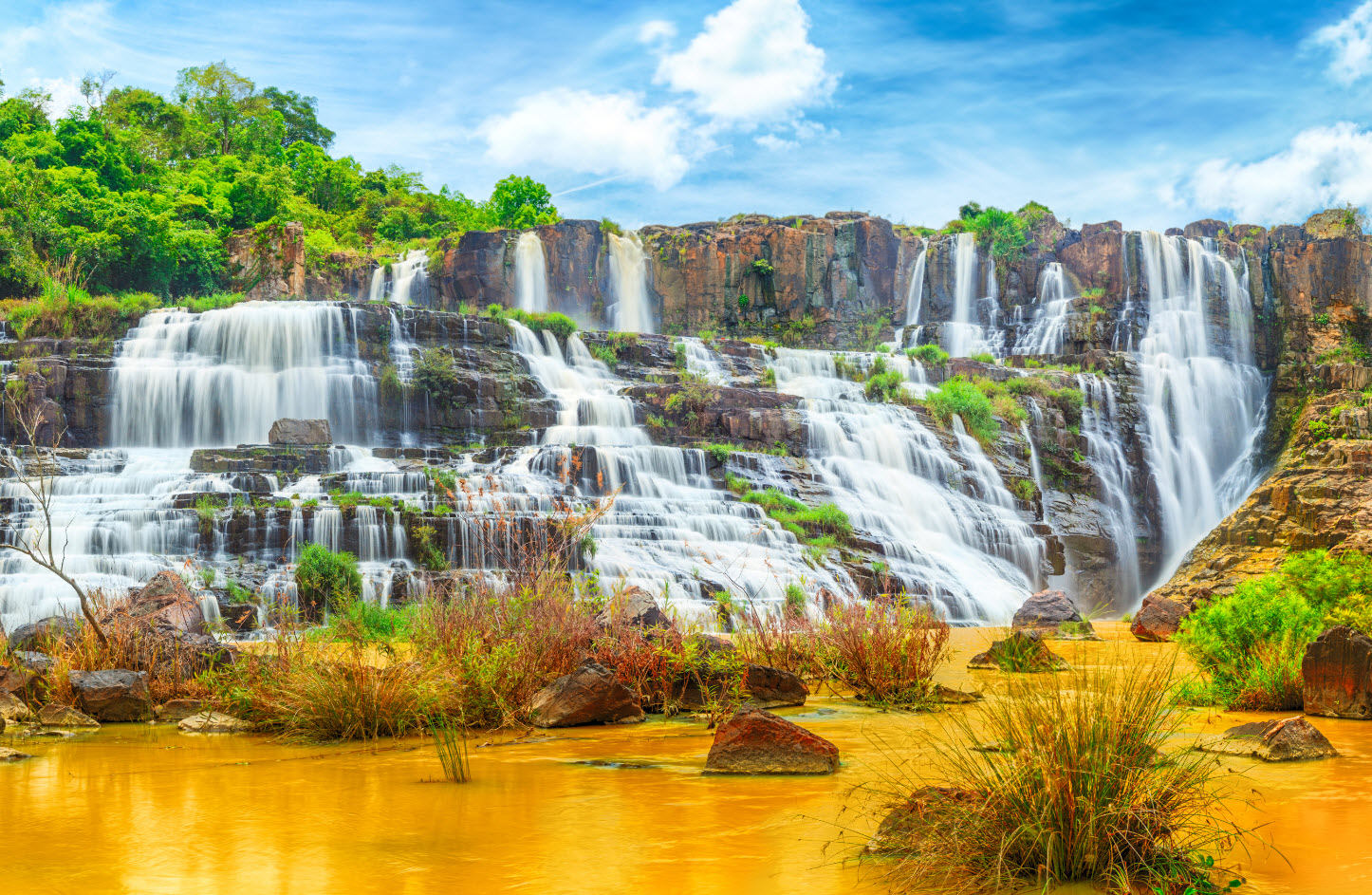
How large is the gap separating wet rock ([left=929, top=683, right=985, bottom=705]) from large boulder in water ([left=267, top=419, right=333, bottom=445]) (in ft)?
58.0

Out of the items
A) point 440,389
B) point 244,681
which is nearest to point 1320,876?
point 244,681

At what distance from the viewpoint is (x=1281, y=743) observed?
5691 mm

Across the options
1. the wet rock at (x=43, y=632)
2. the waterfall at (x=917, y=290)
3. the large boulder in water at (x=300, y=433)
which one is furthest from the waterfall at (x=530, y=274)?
the wet rock at (x=43, y=632)

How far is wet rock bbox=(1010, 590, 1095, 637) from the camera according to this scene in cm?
1408

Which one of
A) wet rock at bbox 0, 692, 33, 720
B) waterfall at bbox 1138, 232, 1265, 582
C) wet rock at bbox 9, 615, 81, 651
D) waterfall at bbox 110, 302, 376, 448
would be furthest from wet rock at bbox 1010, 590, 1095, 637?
waterfall at bbox 110, 302, 376, 448

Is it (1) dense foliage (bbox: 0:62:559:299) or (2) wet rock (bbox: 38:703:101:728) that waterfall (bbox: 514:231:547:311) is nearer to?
(1) dense foliage (bbox: 0:62:559:299)

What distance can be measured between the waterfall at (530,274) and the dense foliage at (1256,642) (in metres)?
33.2

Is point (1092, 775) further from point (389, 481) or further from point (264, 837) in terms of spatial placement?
point (389, 481)

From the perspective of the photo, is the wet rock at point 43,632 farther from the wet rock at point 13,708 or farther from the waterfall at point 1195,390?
the waterfall at point 1195,390

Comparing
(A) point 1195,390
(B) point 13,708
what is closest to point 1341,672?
(B) point 13,708

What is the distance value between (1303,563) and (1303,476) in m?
8.44

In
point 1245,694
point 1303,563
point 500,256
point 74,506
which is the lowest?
point 1245,694

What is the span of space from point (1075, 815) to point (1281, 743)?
2945mm

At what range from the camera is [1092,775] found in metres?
3.52
